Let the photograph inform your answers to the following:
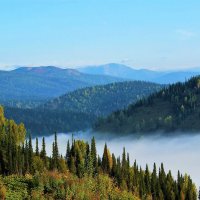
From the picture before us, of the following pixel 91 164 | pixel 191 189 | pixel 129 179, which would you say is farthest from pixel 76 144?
pixel 191 189

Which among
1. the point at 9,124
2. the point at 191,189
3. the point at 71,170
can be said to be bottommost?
the point at 191,189

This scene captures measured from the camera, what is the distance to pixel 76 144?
165625mm

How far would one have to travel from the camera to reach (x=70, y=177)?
370 feet

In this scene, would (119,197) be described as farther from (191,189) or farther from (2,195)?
(191,189)

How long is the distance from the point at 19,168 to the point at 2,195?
56.2m

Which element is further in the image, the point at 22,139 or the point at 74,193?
the point at 22,139

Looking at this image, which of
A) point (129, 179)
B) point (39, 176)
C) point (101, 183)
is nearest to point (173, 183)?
point (129, 179)

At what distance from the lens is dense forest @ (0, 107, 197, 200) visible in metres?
90.4

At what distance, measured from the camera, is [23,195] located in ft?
287

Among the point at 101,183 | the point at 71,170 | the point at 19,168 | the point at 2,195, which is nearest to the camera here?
the point at 2,195

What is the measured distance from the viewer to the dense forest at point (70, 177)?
90438mm

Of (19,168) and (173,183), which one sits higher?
(19,168)

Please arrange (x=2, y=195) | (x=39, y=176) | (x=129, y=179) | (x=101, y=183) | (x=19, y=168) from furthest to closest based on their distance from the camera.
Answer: (x=129, y=179), (x=19, y=168), (x=101, y=183), (x=39, y=176), (x=2, y=195)

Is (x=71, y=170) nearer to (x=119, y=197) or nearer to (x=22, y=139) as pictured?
(x=22, y=139)
